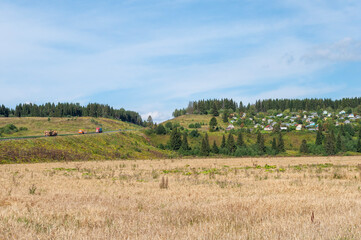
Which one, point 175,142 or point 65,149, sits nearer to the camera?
point 65,149

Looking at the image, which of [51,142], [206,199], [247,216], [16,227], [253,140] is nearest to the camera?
[16,227]

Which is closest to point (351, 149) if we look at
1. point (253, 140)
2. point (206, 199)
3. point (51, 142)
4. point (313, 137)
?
point (313, 137)

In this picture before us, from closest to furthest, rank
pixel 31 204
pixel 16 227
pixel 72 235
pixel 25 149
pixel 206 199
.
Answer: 1. pixel 72 235
2. pixel 16 227
3. pixel 31 204
4. pixel 206 199
5. pixel 25 149

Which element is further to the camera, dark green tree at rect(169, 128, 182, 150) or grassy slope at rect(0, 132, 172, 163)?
dark green tree at rect(169, 128, 182, 150)

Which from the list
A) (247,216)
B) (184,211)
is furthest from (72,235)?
(247,216)

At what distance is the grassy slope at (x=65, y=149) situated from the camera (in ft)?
170

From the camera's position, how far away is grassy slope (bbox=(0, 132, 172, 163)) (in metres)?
51.8

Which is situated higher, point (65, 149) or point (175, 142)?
point (175, 142)

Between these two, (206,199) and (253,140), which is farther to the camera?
(253,140)

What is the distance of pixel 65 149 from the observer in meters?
63.5

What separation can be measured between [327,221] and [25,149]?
57281mm

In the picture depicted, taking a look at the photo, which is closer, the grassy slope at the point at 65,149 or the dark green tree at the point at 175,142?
the grassy slope at the point at 65,149

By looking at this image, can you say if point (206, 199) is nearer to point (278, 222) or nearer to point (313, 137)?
point (278, 222)

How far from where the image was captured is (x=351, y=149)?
120m
